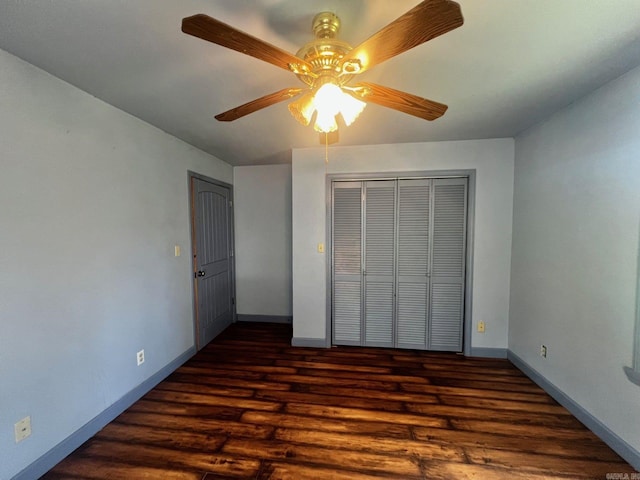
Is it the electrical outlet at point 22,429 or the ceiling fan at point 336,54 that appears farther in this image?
the electrical outlet at point 22,429

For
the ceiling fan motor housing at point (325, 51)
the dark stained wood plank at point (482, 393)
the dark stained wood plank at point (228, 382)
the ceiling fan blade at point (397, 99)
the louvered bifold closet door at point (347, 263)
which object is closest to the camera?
the ceiling fan motor housing at point (325, 51)

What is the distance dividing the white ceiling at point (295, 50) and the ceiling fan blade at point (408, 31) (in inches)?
11.0

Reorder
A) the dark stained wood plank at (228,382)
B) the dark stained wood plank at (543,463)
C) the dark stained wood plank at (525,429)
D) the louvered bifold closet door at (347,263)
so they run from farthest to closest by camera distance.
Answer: the louvered bifold closet door at (347,263) → the dark stained wood plank at (228,382) → the dark stained wood plank at (525,429) → the dark stained wood plank at (543,463)

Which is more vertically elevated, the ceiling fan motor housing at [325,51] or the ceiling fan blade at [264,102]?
the ceiling fan motor housing at [325,51]

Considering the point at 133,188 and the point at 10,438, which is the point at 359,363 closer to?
the point at 10,438

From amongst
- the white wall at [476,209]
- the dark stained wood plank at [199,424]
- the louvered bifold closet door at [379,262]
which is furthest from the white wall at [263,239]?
the dark stained wood plank at [199,424]

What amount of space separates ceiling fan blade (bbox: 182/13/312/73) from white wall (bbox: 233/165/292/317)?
9.22ft

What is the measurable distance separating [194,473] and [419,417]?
1529 millimetres

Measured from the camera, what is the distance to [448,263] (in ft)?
9.62

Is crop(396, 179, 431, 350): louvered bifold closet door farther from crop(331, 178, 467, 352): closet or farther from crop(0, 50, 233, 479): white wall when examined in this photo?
crop(0, 50, 233, 479): white wall

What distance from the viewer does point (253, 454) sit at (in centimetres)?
165

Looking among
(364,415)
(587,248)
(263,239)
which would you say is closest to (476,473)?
(364,415)

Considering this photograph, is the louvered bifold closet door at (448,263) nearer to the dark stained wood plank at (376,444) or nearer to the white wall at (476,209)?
the white wall at (476,209)

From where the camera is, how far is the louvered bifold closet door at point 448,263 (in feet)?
9.48
